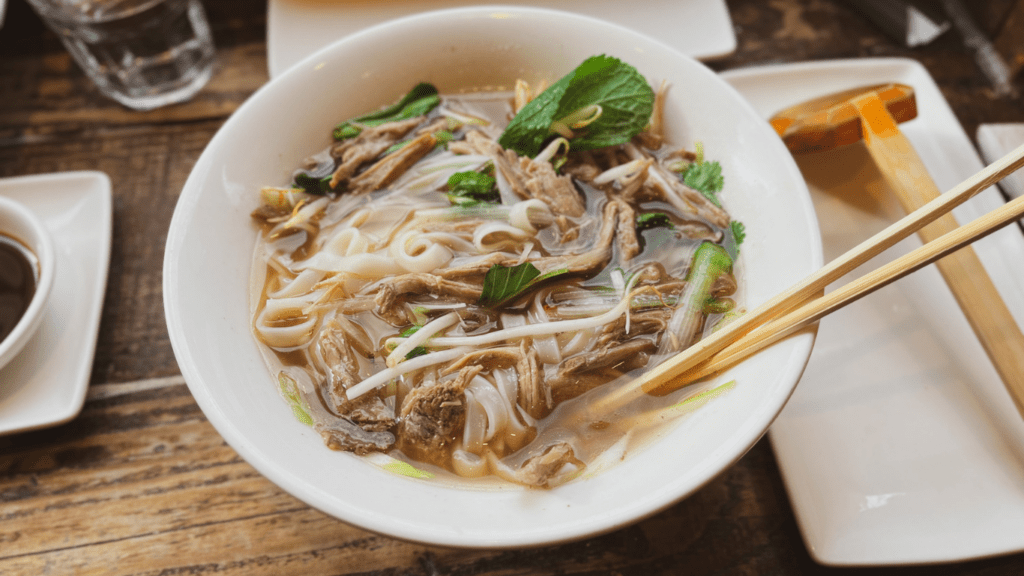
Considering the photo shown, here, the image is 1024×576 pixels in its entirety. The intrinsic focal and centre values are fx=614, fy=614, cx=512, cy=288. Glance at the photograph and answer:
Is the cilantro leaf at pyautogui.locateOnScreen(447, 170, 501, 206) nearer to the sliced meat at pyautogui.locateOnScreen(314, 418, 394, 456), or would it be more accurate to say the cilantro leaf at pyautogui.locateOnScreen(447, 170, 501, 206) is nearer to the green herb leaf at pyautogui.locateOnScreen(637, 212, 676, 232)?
the green herb leaf at pyautogui.locateOnScreen(637, 212, 676, 232)

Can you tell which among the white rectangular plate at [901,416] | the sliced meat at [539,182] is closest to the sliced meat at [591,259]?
the sliced meat at [539,182]

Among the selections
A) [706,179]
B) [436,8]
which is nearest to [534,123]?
[706,179]

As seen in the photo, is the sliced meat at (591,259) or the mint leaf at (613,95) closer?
the sliced meat at (591,259)

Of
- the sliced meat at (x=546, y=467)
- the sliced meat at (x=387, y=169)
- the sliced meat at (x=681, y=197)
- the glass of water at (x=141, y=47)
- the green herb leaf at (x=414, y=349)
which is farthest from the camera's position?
the glass of water at (x=141, y=47)

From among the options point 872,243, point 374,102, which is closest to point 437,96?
point 374,102

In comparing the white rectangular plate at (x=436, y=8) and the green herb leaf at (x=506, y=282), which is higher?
the white rectangular plate at (x=436, y=8)

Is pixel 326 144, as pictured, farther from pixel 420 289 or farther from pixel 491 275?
pixel 491 275

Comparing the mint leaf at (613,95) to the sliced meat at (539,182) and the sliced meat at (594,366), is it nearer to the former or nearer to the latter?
the sliced meat at (539,182)

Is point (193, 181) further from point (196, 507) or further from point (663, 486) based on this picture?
point (663, 486)

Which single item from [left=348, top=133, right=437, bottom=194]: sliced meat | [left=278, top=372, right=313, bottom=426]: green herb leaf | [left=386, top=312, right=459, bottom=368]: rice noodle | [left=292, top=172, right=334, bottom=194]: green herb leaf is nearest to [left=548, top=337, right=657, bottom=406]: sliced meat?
[left=386, top=312, right=459, bottom=368]: rice noodle
